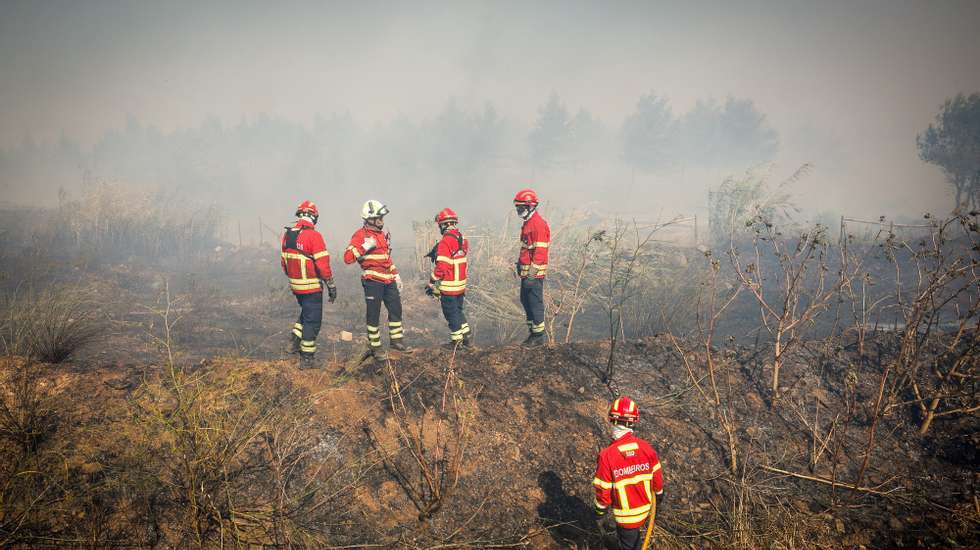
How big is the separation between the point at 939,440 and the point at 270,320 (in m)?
11.7

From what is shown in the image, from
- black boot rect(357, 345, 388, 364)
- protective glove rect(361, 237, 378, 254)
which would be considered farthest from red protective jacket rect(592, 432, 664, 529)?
protective glove rect(361, 237, 378, 254)

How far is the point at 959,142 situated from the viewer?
19.3 metres

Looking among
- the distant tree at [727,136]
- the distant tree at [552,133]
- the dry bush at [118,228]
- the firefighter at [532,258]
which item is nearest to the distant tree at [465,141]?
the distant tree at [552,133]

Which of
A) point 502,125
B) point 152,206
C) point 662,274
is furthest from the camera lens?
point 502,125

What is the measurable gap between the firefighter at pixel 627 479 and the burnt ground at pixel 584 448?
0.41 m

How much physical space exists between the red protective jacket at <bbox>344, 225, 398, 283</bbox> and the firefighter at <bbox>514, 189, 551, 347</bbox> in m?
1.96

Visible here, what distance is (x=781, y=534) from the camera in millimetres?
2887

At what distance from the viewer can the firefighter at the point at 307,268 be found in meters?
5.25

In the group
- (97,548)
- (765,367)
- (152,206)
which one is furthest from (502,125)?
(97,548)

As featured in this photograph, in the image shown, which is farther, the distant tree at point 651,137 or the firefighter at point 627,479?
the distant tree at point 651,137

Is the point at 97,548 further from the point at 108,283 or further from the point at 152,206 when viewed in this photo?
the point at 152,206

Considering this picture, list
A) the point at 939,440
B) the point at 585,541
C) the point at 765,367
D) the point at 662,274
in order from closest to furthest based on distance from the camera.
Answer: the point at 585,541 → the point at 939,440 → the point at 765,367 → the point at 662,274

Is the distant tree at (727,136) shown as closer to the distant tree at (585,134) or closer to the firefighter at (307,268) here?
the distant tree at (585,134)

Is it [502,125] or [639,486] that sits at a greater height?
[502,125]
